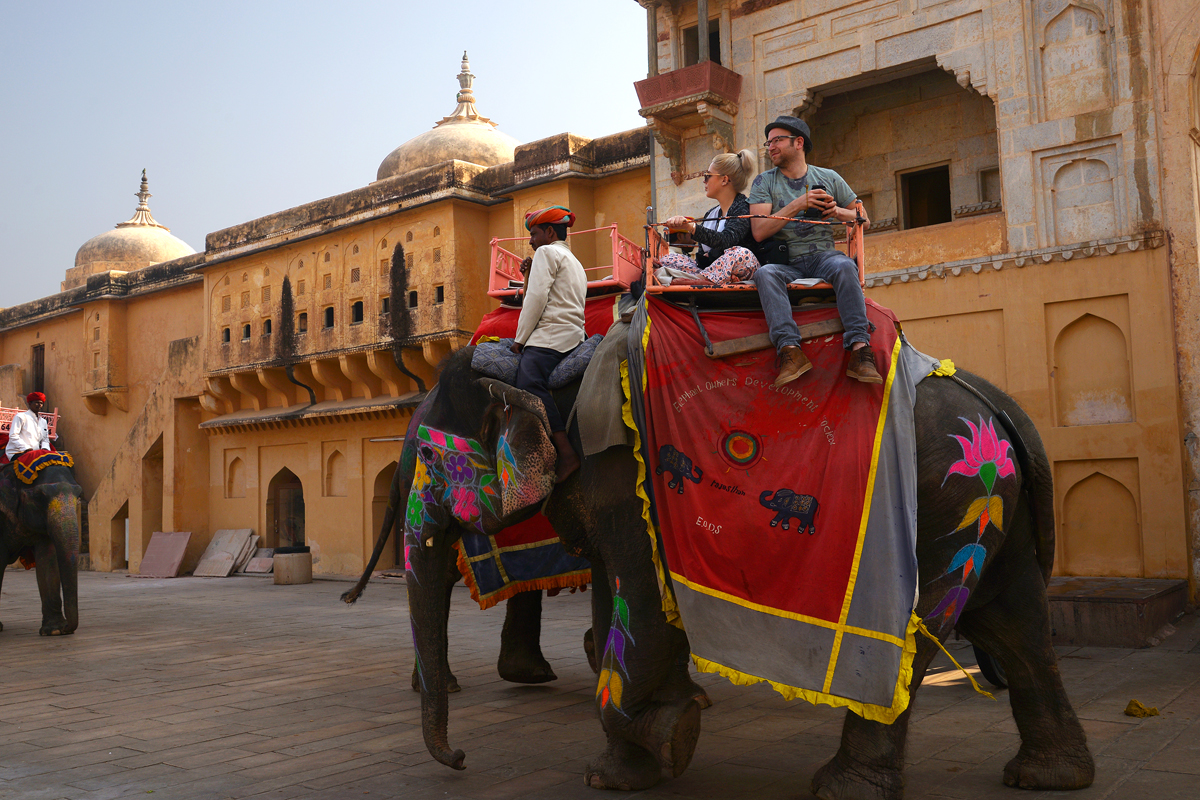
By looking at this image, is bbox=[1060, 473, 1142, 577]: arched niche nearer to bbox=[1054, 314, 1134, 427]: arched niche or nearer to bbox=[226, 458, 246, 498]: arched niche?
bbox=[1054, 314, 1134, 427]: arched niche

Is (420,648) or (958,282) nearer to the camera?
(420,648)

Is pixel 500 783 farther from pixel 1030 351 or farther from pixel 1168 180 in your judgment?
→ pixel 1168 180

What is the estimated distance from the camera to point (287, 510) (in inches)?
818

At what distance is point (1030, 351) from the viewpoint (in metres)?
10.5

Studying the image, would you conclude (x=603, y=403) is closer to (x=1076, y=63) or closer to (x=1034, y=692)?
(x=1034, y=692)

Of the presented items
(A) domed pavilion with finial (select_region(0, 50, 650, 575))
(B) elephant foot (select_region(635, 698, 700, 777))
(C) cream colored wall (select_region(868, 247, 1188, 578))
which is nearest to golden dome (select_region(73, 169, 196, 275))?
(A) domed pavilion with finial (select_region(0, 50, 650, 575))

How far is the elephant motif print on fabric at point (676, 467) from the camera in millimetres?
3947

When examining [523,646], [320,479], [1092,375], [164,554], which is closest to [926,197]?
[1092,375]

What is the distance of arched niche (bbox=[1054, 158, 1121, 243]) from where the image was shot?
10164 millimetres

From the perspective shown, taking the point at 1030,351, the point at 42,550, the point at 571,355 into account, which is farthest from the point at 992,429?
the point at 42,550

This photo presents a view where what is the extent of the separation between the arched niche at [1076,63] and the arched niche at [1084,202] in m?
0.61

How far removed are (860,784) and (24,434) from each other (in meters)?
10.1

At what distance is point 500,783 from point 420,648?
2.29ft

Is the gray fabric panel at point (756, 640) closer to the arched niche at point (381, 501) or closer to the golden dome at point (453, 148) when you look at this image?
the arched niche at point (381, 501)
